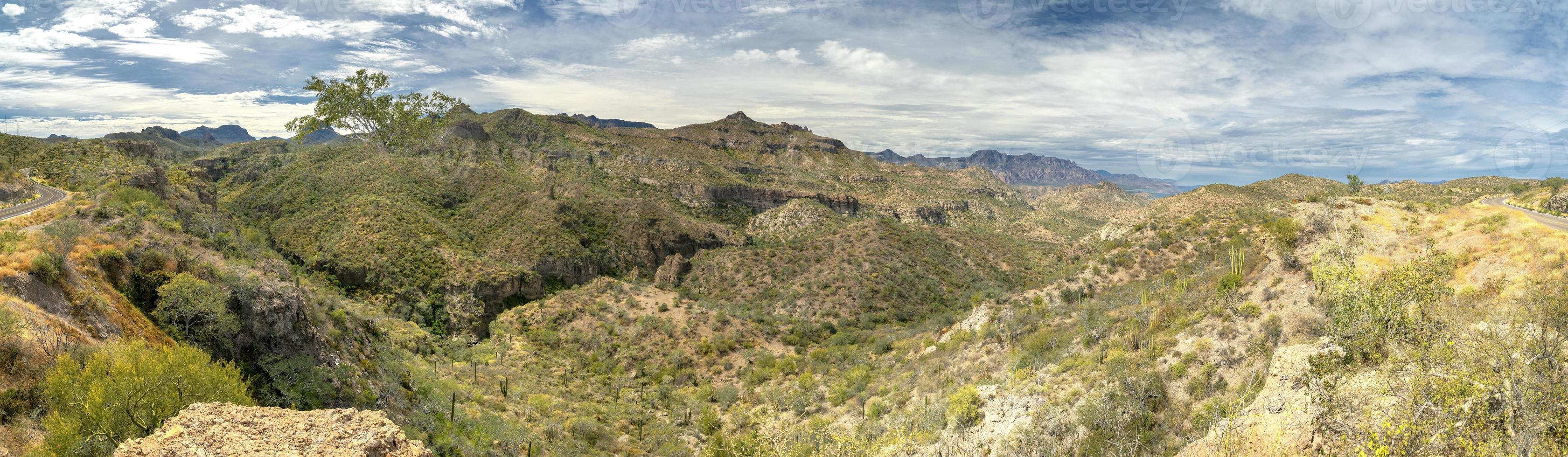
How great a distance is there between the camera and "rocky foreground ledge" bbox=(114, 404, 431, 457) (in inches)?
253

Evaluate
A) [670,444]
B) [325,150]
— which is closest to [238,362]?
[670,444]

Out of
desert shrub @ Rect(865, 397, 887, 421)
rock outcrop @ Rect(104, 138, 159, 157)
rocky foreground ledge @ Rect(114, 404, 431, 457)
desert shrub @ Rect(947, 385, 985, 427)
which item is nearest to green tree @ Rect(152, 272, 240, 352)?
rocky foreground ledge @ Rect(114, 404, 431, 457)

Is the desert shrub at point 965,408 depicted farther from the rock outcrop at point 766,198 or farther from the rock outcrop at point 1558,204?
the rock outcrop at point 766,198

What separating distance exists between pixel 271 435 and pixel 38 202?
23.0 m

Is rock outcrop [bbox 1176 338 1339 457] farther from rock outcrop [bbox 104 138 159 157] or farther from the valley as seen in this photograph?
rock outcrop [bbox 104 138 159 157]

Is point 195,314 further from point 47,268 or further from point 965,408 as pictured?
point 965,408

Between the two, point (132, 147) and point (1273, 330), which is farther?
point (132, 147)

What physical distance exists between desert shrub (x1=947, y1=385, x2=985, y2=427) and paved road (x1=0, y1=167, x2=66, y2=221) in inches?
1133

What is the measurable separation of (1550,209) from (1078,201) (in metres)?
183

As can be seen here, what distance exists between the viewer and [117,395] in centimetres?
695

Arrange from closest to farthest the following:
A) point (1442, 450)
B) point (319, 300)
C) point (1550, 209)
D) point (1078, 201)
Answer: point (1442, 450) < point (1550, 209) < point (319, 300) < point (1078, 201)

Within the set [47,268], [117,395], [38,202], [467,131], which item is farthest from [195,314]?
[467,131]

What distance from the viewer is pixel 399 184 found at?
181ft

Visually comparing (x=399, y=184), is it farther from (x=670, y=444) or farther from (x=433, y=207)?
(x=670, y=444)
